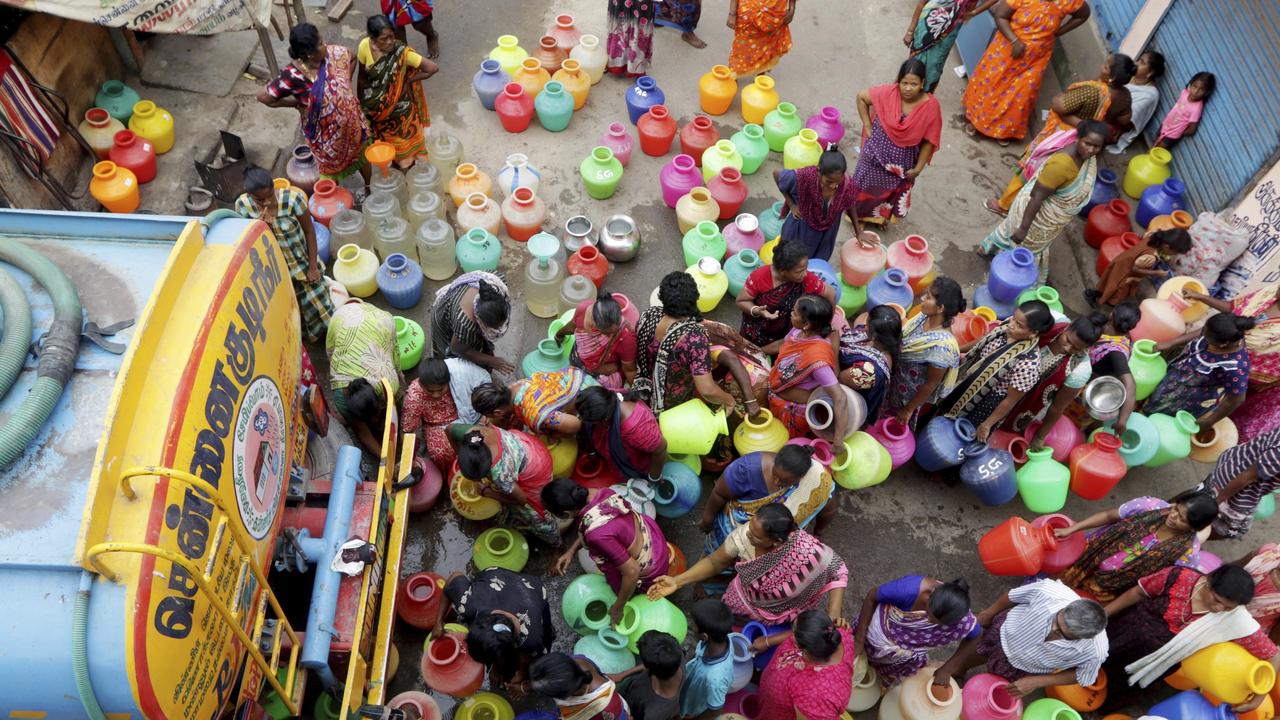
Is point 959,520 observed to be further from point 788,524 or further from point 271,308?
point 271,308

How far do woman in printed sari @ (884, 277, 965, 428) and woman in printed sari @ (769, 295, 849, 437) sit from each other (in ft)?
1.40

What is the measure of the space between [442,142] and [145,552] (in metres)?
5.05

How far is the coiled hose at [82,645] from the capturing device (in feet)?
7.75

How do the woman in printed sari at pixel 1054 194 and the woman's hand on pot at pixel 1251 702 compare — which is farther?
the woman in printed sari at pixel 1054 194

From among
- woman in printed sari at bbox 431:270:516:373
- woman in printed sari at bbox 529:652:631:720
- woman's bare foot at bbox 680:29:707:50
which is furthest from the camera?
woman's bare foot at bbox 680:29:707:50

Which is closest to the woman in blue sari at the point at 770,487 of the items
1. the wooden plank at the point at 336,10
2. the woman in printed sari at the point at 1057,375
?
the woman in printed sari at the point at 1057,375

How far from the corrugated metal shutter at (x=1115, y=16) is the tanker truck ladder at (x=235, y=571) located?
883cm

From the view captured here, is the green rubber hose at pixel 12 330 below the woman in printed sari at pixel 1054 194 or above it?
above

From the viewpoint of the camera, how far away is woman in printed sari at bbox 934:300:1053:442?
4547 millimetres

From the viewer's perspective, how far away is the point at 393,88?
6289 millimetres

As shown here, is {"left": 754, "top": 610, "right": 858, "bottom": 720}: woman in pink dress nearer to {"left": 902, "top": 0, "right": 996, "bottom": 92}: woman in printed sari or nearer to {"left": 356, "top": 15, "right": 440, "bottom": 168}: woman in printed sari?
{"left": 356, "top": 15, "right": 440, "bottom": 168}: woman in printed sari

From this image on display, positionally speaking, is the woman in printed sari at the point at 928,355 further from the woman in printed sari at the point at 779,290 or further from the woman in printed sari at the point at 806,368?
the woman in printed sari at the point at 779,290

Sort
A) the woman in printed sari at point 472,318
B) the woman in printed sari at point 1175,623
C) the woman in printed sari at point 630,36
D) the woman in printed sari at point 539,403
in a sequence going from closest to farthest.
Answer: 1. the woman in printed sari at point 1175,623
2. the woman in printed sari at point 539,403
3. the woman in printed sari at point 472,318
4. the woman in printed sari at point 630,36

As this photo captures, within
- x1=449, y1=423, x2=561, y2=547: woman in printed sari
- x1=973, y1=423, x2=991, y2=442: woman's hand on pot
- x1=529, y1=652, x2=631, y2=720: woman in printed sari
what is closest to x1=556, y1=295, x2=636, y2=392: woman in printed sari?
x1=449, y1=423, x2=561, y2=547: woman in printed sari
